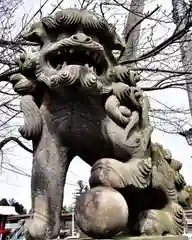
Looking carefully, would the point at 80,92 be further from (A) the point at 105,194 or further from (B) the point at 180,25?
(B) the point at 180,25

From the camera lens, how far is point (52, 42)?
1314 mm

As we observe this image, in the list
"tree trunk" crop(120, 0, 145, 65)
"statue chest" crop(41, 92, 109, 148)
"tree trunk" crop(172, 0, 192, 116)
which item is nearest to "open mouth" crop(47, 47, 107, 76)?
"statue chest" crop(41, 92, 109, 148)

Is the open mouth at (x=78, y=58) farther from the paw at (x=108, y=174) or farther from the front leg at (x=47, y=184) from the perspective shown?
the paw at (x=108, y=174)

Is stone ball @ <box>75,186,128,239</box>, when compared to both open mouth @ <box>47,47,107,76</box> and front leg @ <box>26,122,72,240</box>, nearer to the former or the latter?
front leg @ <box>26,122,72,240</box>

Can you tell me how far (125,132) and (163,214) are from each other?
361 mm

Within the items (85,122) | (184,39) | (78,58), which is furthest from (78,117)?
(184,39)

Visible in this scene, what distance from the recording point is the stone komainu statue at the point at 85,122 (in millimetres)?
1223

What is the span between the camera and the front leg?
123cm

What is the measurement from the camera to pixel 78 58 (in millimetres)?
1279

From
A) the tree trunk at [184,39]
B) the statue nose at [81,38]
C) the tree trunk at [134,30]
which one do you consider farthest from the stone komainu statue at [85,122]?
the tree trunk at [134,30]

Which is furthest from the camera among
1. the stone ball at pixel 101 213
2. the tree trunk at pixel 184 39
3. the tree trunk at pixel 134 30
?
the tree trunk at pixel 134 30

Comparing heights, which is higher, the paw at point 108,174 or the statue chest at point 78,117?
the statue chest at point 78,117

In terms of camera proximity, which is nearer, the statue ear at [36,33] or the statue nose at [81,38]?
the statue nose at [81,38]

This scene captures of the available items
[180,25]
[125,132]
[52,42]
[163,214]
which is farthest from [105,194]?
[180,25]
